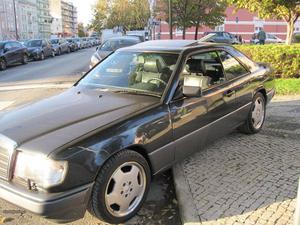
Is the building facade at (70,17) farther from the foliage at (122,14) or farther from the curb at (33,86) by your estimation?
the curb at (33,86)

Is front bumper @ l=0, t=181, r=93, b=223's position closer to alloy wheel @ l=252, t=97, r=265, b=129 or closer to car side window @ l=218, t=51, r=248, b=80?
car side window @ l=218, t=51, r=248, b=80

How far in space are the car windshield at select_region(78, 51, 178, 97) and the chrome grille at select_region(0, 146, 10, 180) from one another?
1.60 metres

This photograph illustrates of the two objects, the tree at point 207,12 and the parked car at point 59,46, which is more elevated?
the tree at point 207,12

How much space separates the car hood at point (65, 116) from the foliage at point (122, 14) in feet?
171

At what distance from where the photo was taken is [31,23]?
93.1 m

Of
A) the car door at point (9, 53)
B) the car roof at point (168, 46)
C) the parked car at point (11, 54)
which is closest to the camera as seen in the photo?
the car roof at point (168, 46)

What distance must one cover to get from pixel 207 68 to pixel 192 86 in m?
1.02

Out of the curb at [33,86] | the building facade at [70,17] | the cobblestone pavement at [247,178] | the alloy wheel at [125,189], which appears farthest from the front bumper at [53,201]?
the building facade at [70,17]

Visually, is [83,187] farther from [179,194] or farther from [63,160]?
[179,194]

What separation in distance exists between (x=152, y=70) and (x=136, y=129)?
1.22 meters

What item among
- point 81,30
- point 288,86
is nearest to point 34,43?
point 288,86

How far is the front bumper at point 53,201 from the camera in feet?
9.87

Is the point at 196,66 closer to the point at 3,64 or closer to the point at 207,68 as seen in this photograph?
the point at 207,68

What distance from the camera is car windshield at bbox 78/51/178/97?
445 cm
